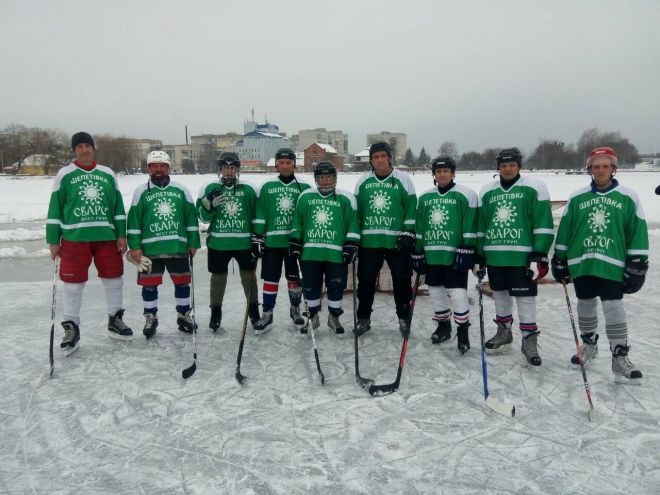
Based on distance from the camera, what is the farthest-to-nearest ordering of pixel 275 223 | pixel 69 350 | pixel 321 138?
1. pixel 321 138
2. pixel 275 223
3. pixel 69 350

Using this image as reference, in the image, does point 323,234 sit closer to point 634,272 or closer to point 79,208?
point 79,208

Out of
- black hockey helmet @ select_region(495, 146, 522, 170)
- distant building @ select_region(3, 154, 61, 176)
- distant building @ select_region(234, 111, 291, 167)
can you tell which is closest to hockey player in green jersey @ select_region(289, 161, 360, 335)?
black hockey helmet @ select_region(495, 146, 522, 170)

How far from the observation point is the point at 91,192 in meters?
3.56

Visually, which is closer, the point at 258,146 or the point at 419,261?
the point at 419,261

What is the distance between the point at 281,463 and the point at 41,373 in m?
2.11

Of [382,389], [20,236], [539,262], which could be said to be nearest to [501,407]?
[382,389]

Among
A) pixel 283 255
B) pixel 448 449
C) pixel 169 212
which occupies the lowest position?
pixel 448 449

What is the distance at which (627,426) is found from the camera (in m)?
2.46

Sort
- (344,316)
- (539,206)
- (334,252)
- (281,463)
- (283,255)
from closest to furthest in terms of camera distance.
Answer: (281,463)
(539,206)
(334,252)
(283,255)
(344,316)

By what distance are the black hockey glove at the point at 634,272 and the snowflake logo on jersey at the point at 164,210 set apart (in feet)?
11.3

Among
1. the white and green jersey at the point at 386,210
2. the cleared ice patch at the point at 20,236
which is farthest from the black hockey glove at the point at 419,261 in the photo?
the cleared ice patch at the point at 20,236

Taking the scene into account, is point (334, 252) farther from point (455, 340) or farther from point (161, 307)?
point (161, 307)

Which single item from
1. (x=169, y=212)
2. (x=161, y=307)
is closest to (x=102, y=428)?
(x=169, y=212)

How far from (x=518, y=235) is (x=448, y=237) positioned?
51 cm
